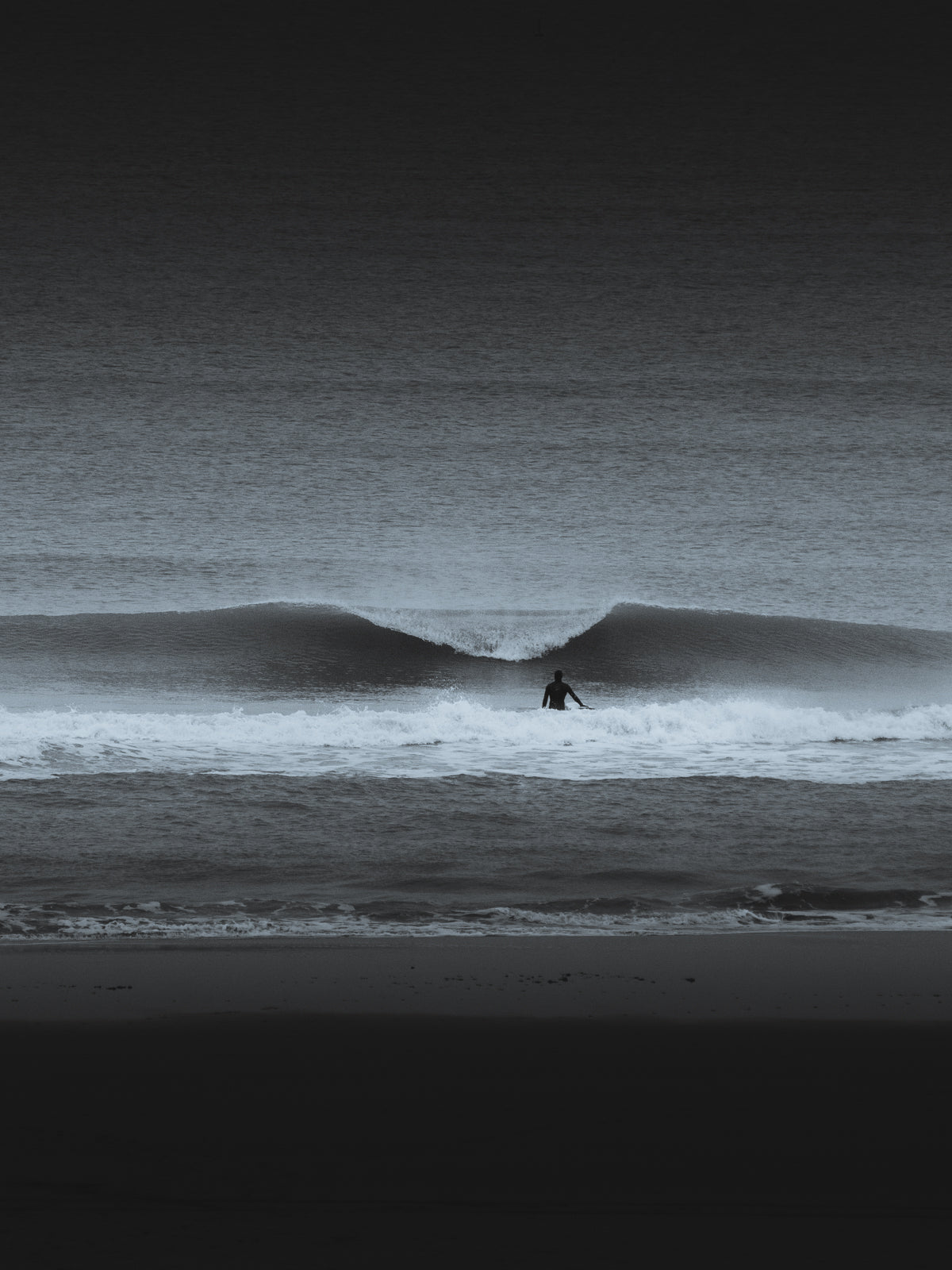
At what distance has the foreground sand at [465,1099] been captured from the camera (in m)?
1.78

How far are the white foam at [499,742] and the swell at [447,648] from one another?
2693 millimetres

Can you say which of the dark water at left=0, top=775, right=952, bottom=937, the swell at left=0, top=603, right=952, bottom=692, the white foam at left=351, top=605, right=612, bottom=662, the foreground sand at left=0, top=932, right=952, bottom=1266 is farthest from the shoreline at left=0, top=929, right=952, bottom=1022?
the white foam at left=351, top=605, right=612, bottom=662

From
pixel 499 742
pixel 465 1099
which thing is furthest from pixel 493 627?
pixel 465 1099

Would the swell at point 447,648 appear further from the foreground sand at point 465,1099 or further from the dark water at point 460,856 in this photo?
the foreground sand at point 465,1099

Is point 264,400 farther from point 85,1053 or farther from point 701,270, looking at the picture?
point 85,1053

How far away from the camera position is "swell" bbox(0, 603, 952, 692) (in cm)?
1614

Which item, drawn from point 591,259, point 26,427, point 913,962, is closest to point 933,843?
point 913,962

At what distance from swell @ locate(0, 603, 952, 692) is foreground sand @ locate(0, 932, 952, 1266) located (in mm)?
12131

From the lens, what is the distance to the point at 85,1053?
8.34 ft

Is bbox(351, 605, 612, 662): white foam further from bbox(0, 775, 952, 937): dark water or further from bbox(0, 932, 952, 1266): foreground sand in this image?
bbox(0, 932, 952, 1266): foreground sand

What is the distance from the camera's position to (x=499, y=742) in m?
9.73

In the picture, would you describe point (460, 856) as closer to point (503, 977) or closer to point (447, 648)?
point (503, 977)

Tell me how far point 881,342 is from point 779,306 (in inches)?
73.8

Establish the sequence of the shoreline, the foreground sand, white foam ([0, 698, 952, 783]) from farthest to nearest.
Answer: white foam ([0, 698, 952, 783]) < the shoreline < the foreground sand
